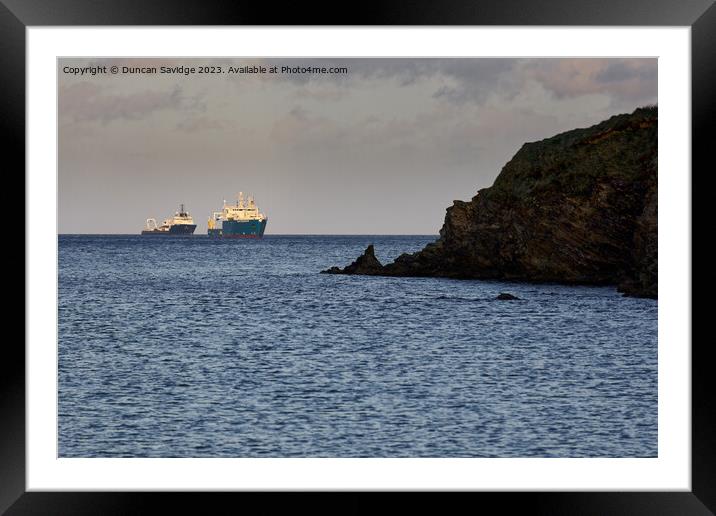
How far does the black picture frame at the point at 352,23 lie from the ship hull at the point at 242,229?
391 feet

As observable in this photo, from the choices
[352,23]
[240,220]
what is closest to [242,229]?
[240,220]

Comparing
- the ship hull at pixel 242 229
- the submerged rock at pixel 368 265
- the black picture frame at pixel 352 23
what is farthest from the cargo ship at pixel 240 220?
the black picture frame at pixel 352 23

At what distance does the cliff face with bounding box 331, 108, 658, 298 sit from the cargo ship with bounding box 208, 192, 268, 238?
66.4 m

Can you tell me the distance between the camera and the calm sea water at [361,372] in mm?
18500

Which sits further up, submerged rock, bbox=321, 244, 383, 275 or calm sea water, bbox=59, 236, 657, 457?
submerged rock, bbox=321, 244, 383, 275

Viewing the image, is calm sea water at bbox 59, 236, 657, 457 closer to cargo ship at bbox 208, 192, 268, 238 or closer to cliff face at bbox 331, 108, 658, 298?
cliff face at bbox 331, 108, 658, 298

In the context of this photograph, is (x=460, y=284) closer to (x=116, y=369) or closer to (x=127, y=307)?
(x=127, y=307)

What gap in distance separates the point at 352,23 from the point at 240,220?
119057 millimetres

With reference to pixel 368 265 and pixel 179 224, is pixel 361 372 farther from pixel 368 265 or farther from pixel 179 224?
pixel 179 224

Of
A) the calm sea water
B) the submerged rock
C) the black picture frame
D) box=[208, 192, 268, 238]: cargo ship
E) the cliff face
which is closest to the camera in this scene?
the black picture frame

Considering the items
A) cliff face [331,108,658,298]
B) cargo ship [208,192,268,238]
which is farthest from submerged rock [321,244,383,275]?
cargo ship [208,192,268,238]

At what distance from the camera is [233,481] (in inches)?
247

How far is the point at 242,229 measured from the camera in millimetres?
128500

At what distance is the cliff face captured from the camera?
4731 cm
